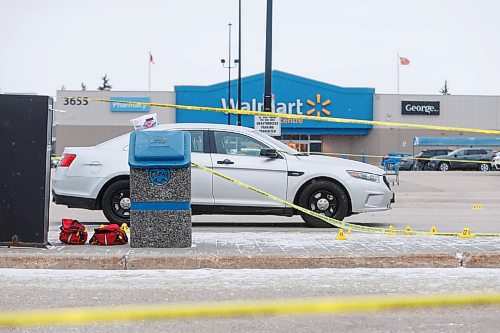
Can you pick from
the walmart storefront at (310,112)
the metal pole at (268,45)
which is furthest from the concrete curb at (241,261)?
the walmart storefront at (310,112)

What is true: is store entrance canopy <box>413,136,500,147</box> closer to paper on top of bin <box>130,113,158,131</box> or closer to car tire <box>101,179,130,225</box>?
car tire <box>101,179,130,225</box>

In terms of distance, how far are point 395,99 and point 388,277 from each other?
2244 inches

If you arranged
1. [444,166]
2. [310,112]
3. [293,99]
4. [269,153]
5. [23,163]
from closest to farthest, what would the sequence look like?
1. [23,163]
2. [269,153]
3. [444,166]
4. [310,112]
5. [293,99]

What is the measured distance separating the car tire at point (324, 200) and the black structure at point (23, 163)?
467 cm

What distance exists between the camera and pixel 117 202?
1170 cm

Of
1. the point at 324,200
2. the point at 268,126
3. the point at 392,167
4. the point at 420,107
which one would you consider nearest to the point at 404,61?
the point at 420,107

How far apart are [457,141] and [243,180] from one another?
5089 cm

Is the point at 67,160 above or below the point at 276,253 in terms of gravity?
above

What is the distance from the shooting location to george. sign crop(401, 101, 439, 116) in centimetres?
6300

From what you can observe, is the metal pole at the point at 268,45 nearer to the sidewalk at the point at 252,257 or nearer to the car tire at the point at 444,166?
the sidewalk at the point at 252,257

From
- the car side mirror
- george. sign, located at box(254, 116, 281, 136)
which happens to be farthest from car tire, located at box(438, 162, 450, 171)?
the car side mirror

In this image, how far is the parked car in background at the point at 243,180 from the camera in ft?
38.0

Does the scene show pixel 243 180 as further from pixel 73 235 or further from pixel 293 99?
pixel 293 99

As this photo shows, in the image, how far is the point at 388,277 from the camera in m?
7.00
